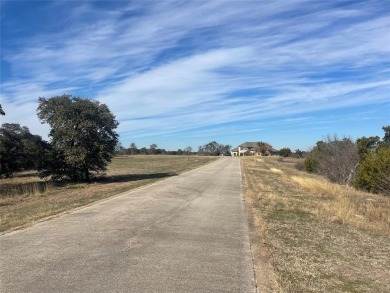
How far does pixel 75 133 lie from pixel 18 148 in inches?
186

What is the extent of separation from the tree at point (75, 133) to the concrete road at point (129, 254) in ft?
46.8

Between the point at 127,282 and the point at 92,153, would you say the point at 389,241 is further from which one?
the point at 92,153

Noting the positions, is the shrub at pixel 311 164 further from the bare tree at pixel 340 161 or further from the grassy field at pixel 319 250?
the grassy field at pixel 319 250

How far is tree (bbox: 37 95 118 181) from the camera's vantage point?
25531mm

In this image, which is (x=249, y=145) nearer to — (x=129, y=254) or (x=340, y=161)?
(x=340, y=161)

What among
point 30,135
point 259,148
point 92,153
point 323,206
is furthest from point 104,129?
point 259,148

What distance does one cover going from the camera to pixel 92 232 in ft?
29.2

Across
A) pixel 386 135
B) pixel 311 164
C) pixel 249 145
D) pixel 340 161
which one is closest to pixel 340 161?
pixel 340 161

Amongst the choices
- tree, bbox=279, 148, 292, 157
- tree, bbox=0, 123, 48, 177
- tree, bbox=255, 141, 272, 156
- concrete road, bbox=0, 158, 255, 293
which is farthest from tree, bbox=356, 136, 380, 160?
tree, bbox=255, 141, 272, 156

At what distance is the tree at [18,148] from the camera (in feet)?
84.0

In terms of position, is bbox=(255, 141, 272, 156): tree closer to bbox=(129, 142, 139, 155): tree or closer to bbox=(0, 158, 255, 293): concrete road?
Result: bbox=(129, 142, 139, 155): tree

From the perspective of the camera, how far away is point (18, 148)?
27016mm

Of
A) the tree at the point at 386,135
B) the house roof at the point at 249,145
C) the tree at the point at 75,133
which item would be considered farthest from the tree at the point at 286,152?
the tree at the point at 75,133

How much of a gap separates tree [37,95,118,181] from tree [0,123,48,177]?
0.79 m
